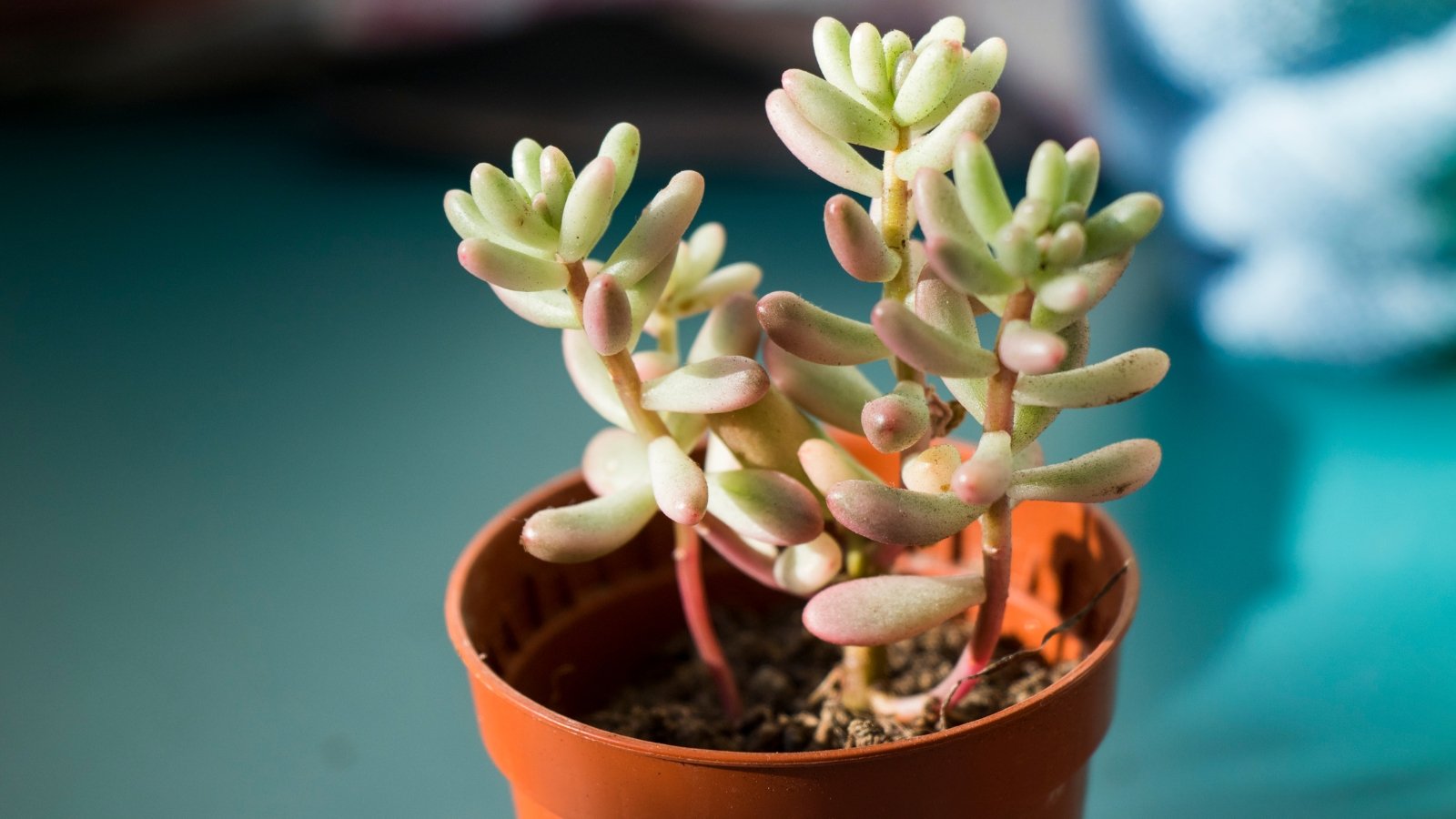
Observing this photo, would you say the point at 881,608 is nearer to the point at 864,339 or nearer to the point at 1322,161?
the point at 864,339

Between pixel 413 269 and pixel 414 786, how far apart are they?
2.99 ft

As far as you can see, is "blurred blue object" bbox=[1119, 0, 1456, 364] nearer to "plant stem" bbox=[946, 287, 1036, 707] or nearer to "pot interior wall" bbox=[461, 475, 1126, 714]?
"pot interior wall" bbox=[461, 475, 1126, 714]

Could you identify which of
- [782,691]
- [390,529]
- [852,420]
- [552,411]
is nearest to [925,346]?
[852,420]

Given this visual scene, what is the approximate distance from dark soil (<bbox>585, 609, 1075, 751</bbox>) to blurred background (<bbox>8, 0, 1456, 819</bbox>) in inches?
8.6

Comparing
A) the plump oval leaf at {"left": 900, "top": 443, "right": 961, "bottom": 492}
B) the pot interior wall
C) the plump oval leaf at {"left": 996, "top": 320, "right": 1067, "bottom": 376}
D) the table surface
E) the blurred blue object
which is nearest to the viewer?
the plump oval leaf at {"left": 996, "top": 320, "right": 1067, "bottom": 376}

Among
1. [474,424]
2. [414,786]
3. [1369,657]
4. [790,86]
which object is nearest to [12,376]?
[474,424]

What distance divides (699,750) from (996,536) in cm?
14

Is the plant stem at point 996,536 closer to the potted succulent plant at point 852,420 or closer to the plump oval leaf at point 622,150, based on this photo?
the potted succulent plant at point 852,420

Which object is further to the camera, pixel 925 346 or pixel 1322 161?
pixel 1322 161

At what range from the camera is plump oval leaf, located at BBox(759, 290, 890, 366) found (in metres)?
0.46

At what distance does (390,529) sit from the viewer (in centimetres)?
110

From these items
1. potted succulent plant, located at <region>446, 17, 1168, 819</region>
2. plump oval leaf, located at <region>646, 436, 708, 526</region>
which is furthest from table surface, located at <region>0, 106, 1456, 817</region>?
plump oval leaf, located at <region>646, 436, 708, 526</region>

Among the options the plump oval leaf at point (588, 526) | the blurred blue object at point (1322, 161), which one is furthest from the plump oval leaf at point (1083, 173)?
the blurred blue object at point (1322, 161)

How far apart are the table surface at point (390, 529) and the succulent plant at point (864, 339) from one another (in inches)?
15.0
